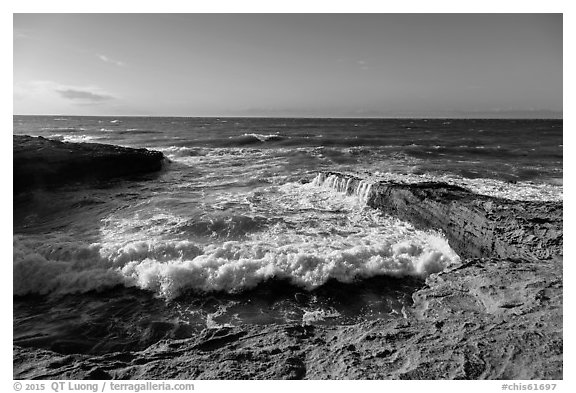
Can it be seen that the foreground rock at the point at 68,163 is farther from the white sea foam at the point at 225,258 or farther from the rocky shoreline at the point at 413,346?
the rocky shoreline at the point at 413,346

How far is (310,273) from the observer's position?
6.75 metres

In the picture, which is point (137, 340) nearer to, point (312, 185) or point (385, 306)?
point (385, 306)

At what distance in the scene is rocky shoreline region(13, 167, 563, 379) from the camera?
355cm

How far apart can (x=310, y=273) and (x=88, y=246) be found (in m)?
5.37

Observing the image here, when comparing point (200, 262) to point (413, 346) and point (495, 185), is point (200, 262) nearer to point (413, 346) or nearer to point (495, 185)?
point (413, 346)

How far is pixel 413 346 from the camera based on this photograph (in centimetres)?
385

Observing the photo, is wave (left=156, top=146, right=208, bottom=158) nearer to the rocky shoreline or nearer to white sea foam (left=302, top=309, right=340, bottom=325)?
white sea foam (left=302, top=309, right=340, bottom=325)

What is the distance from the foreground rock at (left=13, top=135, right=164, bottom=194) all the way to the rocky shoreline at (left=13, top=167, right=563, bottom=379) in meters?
12.8

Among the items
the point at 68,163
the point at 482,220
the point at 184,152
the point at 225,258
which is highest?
the point at 184,152

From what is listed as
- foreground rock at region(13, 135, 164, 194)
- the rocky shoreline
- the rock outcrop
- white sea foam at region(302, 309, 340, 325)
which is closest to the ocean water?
white sea foam at region(302, 309, 340, 325)

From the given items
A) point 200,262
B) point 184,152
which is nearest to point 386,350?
point 200,262

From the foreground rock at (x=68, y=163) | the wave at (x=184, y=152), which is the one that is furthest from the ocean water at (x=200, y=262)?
the wave at (x=184, y=152)

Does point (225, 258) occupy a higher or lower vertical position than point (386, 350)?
higher

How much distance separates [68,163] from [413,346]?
57.8 ft
